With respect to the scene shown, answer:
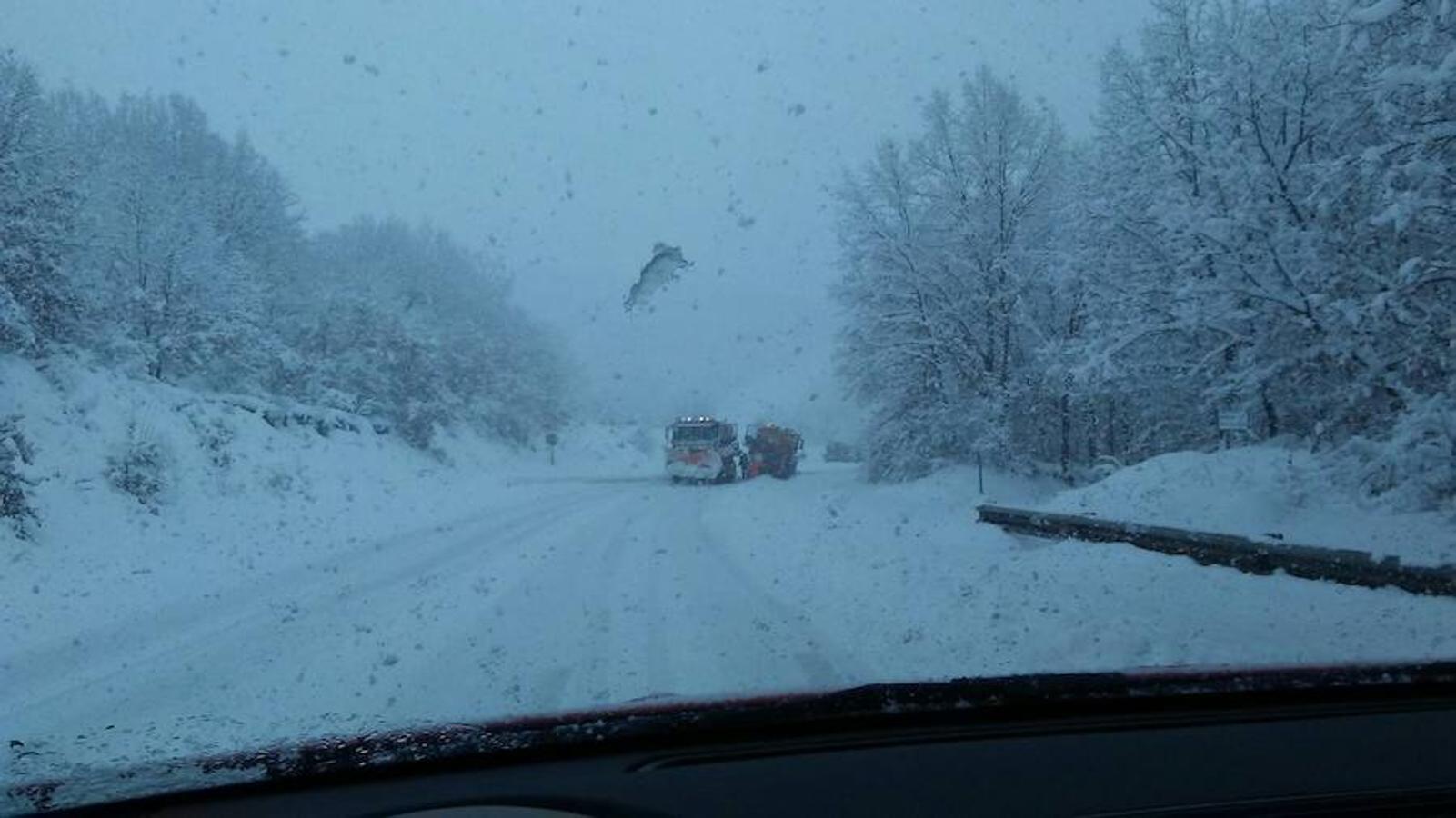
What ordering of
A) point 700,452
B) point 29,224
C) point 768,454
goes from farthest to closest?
point 768,454, point 700,452, point 29,224

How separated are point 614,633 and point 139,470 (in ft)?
41.3

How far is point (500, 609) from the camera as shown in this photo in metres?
11.3

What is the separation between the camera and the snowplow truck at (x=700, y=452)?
38562 mm

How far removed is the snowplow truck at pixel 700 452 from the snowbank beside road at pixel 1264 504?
58.6 feet

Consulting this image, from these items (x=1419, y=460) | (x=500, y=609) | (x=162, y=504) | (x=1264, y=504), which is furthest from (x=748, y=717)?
(x=162, y=504)

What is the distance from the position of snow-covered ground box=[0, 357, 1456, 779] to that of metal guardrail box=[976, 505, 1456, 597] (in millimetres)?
178

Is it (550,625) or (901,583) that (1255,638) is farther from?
(550,625)

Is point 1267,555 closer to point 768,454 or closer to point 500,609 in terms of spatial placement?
point 500,609

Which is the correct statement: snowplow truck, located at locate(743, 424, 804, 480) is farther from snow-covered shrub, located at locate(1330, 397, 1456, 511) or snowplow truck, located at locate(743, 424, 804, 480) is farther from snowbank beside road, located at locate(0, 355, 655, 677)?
snow-covered shrub, located at locate(1330, 397, 1456, 511)

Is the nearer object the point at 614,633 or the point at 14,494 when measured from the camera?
the point at 614,633

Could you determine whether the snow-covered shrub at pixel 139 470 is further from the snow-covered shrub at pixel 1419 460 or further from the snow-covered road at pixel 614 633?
the snow-covered shrub at pixel 1419 460

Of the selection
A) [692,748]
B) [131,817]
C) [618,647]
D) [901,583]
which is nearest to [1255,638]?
[901,583]

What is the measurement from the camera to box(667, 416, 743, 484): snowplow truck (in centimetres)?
3856

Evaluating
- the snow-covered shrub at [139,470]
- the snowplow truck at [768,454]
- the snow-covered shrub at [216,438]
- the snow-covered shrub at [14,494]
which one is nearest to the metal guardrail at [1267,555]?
the snow-covered shrub at [14,494]
